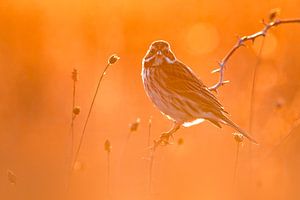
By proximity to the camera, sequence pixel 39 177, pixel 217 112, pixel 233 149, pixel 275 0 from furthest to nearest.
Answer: pixel 275 0
pixel 233 149
pixel 39 177
pixel 217 112

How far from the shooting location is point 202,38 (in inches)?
559

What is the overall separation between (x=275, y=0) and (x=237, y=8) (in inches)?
69.5

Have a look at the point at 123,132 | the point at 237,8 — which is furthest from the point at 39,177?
the point at 237,8

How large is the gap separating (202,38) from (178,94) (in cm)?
677

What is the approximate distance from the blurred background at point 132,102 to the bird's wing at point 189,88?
0.44m

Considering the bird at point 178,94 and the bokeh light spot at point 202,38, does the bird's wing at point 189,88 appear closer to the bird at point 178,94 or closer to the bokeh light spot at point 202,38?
the bird at point 178,94

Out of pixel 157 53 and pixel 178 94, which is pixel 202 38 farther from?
pixel 178 94

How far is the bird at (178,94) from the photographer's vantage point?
24.3ft

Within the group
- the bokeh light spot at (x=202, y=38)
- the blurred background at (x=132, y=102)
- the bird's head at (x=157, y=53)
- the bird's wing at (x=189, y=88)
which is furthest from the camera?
the bokeh light spot at (x=202, y=38)

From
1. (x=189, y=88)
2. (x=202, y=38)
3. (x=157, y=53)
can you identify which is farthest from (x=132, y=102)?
(x=189, y=88)

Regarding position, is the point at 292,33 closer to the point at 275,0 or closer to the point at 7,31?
the point at 275,0

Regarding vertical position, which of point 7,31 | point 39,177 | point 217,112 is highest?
point 7,31

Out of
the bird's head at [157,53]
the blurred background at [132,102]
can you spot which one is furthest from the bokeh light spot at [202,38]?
the bird's head at [157,53]

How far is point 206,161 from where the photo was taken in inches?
327
